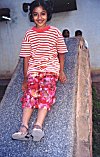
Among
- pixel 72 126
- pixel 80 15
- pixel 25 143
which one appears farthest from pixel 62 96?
pixel 80 15

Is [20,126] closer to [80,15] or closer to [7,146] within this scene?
[7,146]

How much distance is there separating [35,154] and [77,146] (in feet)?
1.03

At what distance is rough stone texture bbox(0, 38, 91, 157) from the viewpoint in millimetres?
2414

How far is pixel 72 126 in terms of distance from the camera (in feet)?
8.80

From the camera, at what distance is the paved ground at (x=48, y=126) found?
2.41 m

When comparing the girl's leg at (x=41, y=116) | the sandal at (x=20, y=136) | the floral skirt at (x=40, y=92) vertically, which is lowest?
the sandal at (x=20, y=136)

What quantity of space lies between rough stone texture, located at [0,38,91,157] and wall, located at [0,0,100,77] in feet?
9.51

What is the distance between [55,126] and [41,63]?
2.43 feet

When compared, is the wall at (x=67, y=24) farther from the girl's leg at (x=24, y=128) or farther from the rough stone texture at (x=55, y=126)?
the girl's leg at (x=24, y=128)

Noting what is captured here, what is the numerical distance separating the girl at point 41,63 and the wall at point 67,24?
3.14 m

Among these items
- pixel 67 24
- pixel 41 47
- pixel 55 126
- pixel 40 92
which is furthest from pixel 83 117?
pixel 67 24

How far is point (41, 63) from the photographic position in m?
3.23

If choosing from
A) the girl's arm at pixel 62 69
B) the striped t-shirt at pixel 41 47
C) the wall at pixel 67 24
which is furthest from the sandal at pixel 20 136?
the wall at pixel 67 24

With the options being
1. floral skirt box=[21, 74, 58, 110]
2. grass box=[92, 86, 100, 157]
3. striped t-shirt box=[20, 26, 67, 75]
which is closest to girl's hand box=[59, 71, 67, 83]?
striped t-shirt box=[20, 26, 67, 75]
